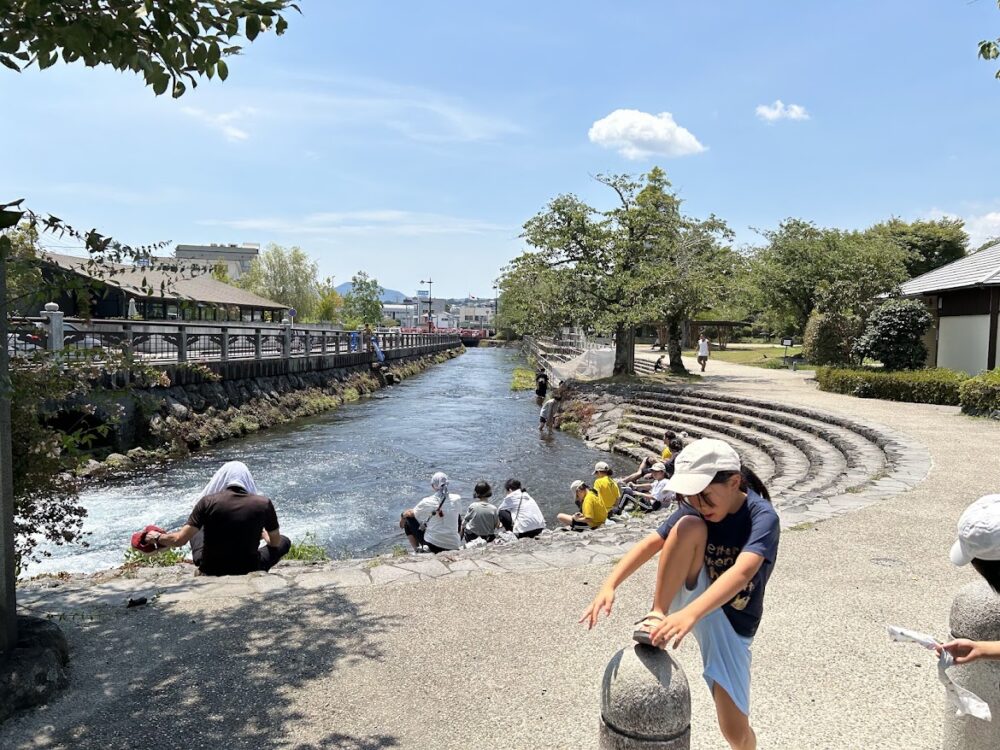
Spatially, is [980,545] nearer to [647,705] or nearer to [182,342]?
[647,705]

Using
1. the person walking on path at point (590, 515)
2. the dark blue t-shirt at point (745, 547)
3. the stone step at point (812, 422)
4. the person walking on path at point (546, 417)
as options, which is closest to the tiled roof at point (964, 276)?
the stone step at point (812, 422)

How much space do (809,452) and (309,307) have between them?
6283cm

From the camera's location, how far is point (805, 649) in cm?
443

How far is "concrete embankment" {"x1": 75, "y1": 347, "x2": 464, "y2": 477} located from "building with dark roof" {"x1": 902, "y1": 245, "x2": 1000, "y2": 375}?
19890mm

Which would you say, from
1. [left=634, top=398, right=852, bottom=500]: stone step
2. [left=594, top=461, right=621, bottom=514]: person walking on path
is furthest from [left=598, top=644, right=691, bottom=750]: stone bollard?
→ [left=634, top=398, right=852, bottom=500]: stone step

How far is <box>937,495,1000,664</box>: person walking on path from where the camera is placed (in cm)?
239

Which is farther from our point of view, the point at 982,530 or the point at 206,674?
the point at 206,674

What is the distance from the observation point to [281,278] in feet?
222

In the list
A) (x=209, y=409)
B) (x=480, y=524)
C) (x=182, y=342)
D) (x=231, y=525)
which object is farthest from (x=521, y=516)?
(x=182, y=342)

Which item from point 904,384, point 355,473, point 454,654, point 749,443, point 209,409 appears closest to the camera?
point 454,654

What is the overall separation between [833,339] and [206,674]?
24739 mm

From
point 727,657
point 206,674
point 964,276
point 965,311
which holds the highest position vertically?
point 964,276

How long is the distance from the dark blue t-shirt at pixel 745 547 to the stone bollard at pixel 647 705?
39 centimetres

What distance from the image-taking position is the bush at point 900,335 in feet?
64.1
